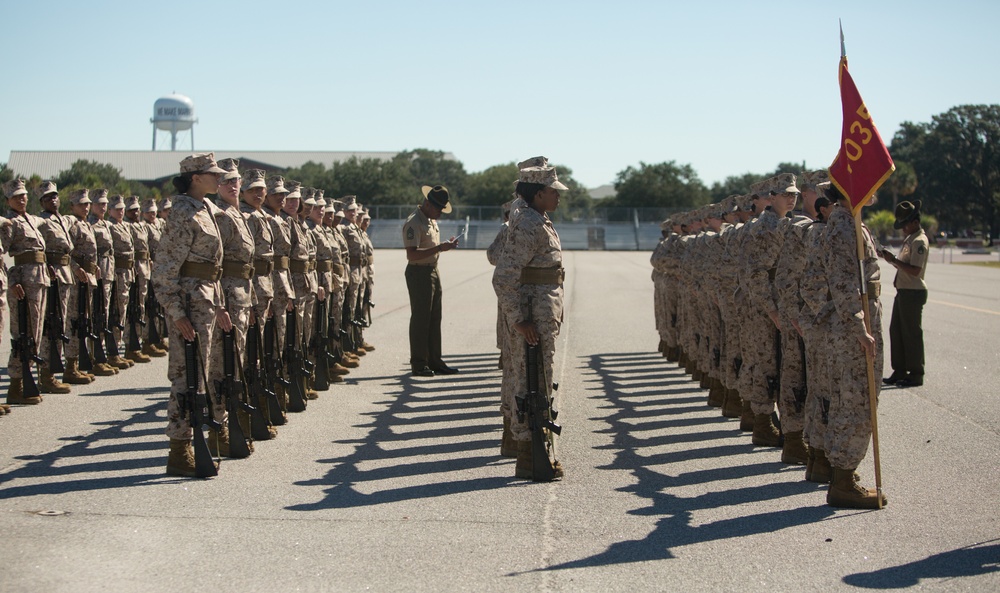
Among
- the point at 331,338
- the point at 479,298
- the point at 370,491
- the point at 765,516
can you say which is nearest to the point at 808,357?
the point at 765,516

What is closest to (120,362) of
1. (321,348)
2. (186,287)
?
(321,348)

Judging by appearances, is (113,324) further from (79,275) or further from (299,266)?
(299,266)

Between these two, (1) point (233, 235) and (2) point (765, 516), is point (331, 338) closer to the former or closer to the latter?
(1) point (233, 235)

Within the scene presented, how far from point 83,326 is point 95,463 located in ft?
14.0

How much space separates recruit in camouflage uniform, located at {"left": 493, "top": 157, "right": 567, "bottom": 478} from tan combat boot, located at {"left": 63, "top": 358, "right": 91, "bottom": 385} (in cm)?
612

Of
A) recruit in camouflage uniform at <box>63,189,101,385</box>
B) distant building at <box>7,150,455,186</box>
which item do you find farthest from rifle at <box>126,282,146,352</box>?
distant building at <box>7,150,455,186</box>

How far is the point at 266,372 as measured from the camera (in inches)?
349

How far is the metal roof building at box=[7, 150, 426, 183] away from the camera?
9806 cm

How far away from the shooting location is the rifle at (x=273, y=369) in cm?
887

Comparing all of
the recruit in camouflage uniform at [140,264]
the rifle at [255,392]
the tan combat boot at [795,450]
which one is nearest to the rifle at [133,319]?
the recruit in camouflage uniform at [140,264]

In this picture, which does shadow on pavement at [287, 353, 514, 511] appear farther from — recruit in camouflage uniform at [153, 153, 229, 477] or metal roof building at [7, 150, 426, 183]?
metal roof building at [7, 150, 426, 183]

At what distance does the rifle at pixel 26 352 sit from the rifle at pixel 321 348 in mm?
A: 2735

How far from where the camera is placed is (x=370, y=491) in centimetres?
670

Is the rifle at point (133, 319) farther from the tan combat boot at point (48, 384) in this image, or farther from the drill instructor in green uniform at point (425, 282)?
the drill instructor in green uniform at point (425, 282)
